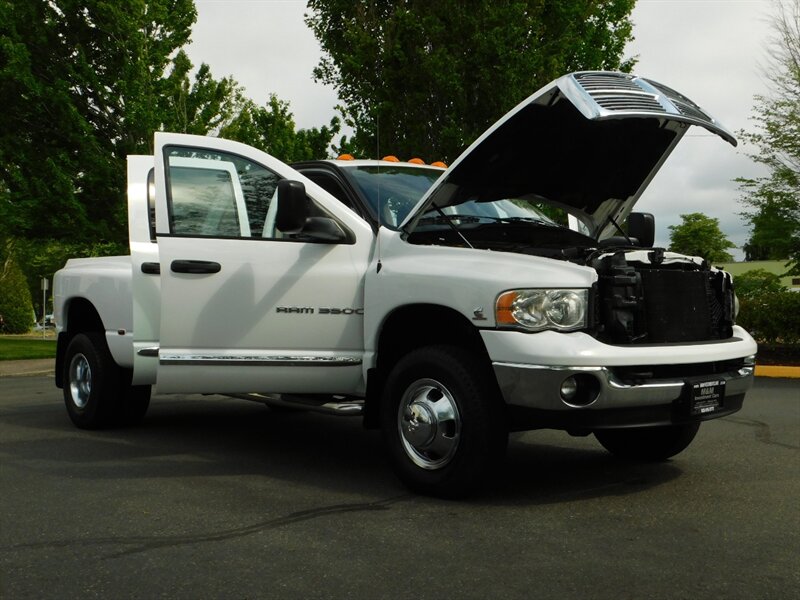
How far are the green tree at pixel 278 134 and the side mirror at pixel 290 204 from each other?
12.9 m

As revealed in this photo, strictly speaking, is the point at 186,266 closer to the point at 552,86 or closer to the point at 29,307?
the point at 552,86

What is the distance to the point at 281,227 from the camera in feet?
18.4

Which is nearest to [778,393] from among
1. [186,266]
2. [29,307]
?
[186,266]

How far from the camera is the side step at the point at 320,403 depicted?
18.9 ft

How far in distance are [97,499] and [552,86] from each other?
3.43 m

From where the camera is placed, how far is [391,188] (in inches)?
256

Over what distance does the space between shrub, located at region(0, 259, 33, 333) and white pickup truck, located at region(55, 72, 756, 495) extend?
3996 cm

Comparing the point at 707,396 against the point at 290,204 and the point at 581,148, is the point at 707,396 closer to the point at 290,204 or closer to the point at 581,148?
the point at 581,148

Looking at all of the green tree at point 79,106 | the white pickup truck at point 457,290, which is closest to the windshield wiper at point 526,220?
the white pickup truck at point 457,290

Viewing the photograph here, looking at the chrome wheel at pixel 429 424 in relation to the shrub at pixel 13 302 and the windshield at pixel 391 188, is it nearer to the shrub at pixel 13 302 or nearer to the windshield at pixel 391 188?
the windshield at pixel 391 188

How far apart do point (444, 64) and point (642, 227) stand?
8.80m

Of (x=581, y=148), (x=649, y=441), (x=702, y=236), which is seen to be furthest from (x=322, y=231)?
(x=702, y=236)

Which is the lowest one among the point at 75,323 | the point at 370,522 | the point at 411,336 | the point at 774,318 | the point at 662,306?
the point at 774,318

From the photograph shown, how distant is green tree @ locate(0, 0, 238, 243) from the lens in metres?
18.2
